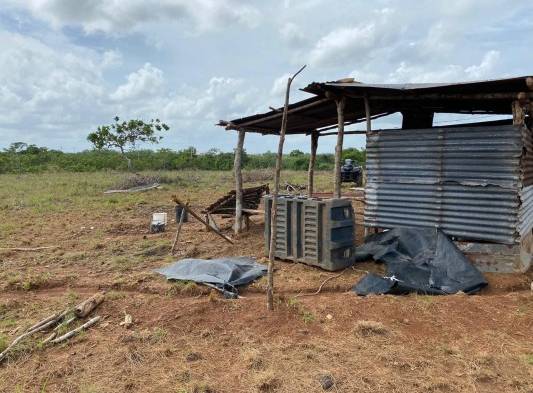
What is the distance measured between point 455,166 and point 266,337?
13.5 ft

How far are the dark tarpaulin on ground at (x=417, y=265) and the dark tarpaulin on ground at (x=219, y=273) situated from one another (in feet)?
4.80

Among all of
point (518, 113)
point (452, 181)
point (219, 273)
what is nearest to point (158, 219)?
point (219, 273)

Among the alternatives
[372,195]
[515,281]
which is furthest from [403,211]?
[515,281]

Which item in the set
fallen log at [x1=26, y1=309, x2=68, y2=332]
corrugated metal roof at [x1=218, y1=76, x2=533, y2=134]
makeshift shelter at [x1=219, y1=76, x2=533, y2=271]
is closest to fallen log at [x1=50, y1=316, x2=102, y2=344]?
fallen log at [x1=26, y1=309, x2=68, y2=332]

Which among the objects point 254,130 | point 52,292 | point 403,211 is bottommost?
point 52,292

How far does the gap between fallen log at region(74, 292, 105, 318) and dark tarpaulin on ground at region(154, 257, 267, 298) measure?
1050 millimetres

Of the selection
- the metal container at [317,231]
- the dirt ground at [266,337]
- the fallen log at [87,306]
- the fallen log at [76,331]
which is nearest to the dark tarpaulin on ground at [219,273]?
the dirt ground at [266,337]

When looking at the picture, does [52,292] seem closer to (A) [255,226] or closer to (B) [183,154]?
(A) [255,226]

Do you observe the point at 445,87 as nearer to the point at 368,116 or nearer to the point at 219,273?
the point at 368,116

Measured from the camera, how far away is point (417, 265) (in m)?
5.86

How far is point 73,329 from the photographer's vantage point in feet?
14.3

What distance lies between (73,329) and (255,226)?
19.1 feet

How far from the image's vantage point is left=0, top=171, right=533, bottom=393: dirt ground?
133 inches

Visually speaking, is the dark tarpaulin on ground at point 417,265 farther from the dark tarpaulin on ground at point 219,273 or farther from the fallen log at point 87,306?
the fallen log at point 87,306
